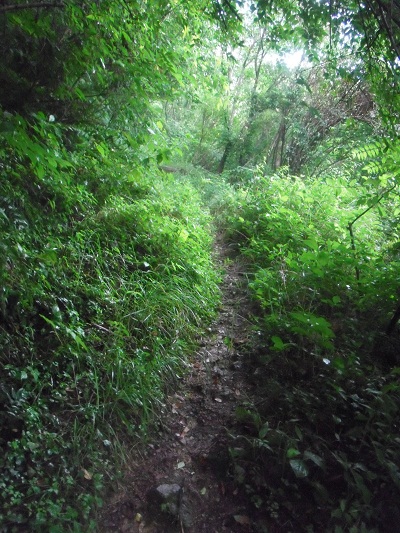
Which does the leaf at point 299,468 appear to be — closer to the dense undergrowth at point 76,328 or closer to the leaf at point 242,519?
the leaf at point 242,519

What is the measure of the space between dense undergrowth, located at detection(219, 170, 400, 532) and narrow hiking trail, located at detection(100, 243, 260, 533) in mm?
139

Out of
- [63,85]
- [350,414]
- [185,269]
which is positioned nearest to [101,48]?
[63,85]

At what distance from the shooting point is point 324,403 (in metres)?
2.80

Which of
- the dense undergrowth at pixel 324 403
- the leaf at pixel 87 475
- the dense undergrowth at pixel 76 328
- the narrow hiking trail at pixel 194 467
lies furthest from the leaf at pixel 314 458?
the leaf at pixel 87 475

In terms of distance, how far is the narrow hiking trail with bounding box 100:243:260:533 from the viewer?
7.41 ft

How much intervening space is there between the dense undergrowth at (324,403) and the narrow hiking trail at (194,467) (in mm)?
139

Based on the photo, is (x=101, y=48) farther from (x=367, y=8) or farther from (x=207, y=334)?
(x=207, y=334)

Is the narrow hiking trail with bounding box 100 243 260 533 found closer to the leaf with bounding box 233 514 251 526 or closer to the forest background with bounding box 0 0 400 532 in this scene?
the leaf with bounding box 233 514 251 526

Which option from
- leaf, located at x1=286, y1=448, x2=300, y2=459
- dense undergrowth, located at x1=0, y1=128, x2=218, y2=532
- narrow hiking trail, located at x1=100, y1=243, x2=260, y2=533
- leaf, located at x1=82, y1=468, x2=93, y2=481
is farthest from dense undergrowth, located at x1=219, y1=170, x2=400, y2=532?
leaf, located at x1=82, y1=468, x2=93, y2=481

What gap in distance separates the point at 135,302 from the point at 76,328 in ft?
2.76

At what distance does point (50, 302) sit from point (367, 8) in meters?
3.68

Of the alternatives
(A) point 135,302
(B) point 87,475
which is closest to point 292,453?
(B) point 87,475

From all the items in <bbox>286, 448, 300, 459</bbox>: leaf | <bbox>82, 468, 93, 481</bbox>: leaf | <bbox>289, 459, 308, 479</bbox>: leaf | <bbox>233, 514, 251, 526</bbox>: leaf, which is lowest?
<bbox>233, 514, 251, 526</bbox>: leaf

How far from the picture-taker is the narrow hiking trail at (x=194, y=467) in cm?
226
